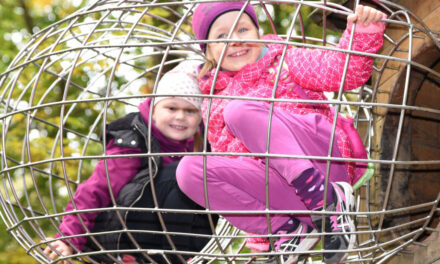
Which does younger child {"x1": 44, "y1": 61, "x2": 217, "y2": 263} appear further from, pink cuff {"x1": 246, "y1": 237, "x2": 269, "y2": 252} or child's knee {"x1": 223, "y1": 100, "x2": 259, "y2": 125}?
child's knee {"x1": 223, "y1": 100, "x2": 259, "y2": 125}

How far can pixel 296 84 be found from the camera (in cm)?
156

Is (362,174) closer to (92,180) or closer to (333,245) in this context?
(333,245)

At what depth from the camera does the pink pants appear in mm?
1373

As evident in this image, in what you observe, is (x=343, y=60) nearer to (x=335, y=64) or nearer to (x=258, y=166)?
(x=335, y=64)

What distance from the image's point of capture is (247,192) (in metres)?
1.47

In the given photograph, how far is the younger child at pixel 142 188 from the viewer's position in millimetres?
1810

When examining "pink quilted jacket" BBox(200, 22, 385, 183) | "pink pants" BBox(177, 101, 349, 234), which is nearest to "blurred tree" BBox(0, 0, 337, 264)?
"pink quilted jacket" BBox(200, 22, 385, 183)

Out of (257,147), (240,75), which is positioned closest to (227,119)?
(257,147)

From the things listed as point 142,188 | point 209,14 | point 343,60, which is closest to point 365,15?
point 343,60

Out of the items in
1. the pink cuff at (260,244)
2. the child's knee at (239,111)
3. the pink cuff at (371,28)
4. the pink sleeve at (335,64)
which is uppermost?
the pink cuff at (371,28)

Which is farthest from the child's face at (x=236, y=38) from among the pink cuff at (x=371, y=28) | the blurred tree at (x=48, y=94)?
the blurred tree at (x=48, y=94)

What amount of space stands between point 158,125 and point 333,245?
792 millimetres

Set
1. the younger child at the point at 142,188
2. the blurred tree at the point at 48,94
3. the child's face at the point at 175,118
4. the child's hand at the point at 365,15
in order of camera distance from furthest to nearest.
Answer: the blurred tree at the point at 48,94, the child's face at the point at 175,118, the younger child at the point at 142,188, the child's hand at the point at 365,15

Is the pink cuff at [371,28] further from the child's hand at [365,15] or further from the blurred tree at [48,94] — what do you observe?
the blurred tree at [48,94]
